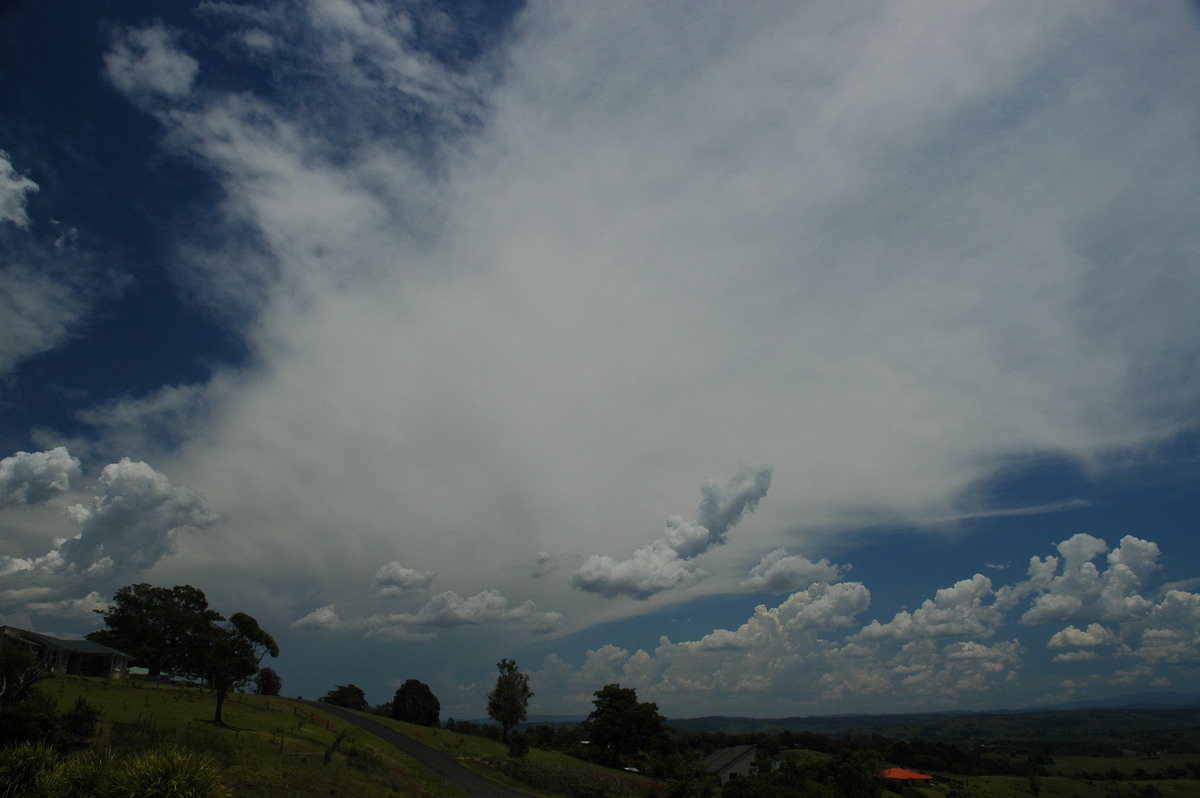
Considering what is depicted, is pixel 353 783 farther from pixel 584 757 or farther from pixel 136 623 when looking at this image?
pixel 136 623

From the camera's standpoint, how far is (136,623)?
81.3 metres

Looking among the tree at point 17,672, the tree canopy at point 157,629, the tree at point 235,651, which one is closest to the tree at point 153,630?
the tree canopy at point 157,629

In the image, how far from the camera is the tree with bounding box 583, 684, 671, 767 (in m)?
76.8

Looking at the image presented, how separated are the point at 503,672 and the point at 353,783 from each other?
2232 inches

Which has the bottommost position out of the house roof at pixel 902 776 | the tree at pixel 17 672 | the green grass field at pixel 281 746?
the house roof at pixel 902 776

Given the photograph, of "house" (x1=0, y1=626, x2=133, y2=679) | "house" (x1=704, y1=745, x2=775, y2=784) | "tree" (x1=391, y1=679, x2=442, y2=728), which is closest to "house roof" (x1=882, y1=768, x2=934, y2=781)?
"house" (x1=704, y1=745, x2=775, y2=784)

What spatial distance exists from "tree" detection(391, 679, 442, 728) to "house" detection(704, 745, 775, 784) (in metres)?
41.5

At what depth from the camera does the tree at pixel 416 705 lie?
9356 centimetres

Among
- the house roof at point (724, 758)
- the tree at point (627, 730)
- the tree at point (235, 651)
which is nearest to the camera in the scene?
the tree at point (235, 651)

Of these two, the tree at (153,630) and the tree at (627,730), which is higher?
the tree at (153,630)

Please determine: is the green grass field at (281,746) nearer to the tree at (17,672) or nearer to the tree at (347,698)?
the tree at (17,672)

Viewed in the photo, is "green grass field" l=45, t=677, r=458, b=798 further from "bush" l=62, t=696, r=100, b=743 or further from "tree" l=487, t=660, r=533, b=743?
"tree" l=487, t=660, r=533, b=743

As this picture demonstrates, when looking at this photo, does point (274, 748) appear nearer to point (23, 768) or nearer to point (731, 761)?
point (23, 768)

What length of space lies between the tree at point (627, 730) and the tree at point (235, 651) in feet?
141
